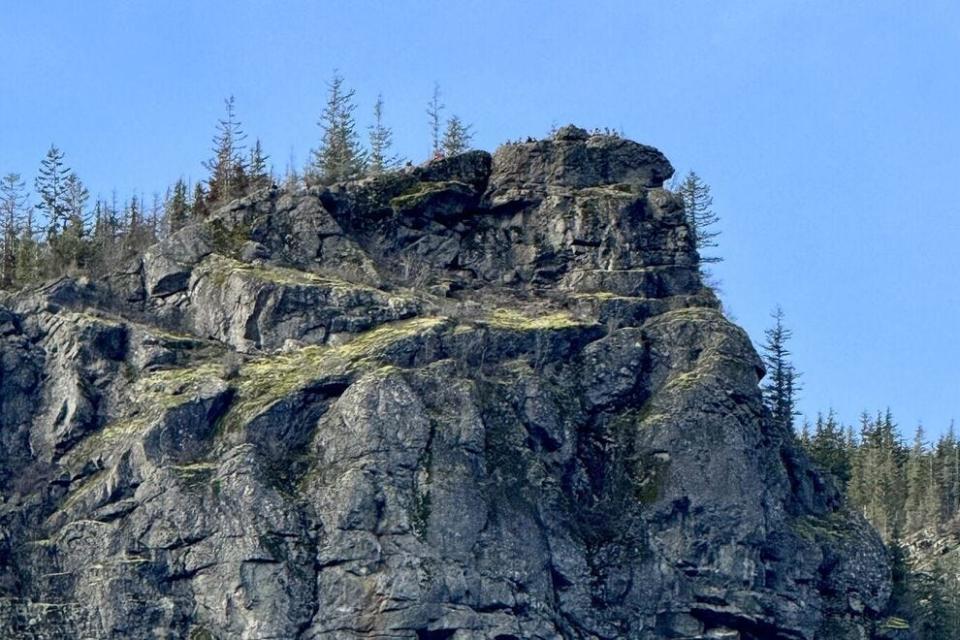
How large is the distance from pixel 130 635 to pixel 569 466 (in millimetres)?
17913

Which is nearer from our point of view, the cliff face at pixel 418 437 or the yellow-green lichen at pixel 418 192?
the cliff face at pixel 418 437

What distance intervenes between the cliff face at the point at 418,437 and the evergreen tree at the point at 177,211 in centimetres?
523

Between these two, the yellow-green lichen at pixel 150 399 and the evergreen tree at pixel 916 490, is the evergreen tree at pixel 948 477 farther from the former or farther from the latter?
the yellow-green lichen at pixel 150 399

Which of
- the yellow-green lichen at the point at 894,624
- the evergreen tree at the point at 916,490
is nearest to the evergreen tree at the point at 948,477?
the evergreen tree at the point at 916,490

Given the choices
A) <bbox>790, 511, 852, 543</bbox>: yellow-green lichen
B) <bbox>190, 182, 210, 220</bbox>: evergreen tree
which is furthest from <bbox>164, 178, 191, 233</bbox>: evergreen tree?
<bbox>790, 511, 852, 543</bbox>: yellow-green lichen

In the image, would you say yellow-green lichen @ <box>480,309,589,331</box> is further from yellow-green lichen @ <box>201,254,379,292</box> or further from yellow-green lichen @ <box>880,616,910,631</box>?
yellow-green lichen @ <box>880,616,910,631</box>

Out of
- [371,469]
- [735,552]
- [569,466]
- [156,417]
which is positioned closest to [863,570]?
[735,552]

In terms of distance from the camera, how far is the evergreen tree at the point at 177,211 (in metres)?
102

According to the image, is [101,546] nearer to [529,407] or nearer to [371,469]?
[371,469]

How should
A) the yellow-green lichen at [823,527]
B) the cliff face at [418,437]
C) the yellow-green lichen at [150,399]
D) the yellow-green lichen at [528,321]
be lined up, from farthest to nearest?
1. the yellow-green lichen at [528,321]
2. the yellow-green lichen at [823,527]
3. the yellow-green lichen at [150,399]
4. the cliff face at [418,437]

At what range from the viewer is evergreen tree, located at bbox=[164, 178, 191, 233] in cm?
10216

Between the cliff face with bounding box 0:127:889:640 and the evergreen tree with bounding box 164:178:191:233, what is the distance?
206 inches

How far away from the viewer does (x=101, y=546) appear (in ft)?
279

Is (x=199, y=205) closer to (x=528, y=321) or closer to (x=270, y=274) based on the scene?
(x=270, y=274)
